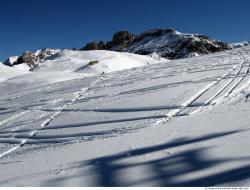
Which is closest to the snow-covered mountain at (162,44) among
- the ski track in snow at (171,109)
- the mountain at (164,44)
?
the mountain at (164,44)

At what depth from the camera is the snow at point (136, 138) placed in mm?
3572

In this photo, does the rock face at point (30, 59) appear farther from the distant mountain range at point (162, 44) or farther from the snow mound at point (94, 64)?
the snow mound at point (94, 64)

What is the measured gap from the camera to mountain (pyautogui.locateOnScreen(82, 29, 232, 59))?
77188 millimetres

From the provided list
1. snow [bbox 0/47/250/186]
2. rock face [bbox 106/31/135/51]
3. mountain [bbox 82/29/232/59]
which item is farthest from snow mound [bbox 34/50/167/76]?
rock face [bbox 106/31/135/51]

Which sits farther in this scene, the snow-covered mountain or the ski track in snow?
the snow-covered mountain

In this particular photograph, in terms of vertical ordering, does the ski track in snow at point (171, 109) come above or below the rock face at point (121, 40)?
below

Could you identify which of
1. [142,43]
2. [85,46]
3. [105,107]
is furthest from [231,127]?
[142,43]

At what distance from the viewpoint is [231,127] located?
15.4ft

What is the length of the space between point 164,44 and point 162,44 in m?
0.53

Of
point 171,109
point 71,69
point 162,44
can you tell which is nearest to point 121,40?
point 162,44

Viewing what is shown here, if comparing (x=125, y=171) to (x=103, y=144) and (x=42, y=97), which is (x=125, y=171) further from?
(x=42, y=97)

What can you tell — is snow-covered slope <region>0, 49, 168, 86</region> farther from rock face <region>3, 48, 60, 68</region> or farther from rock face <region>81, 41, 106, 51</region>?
rock face <region>81, 41, 106, 51</region>

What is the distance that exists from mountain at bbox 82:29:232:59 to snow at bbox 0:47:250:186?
61.3m

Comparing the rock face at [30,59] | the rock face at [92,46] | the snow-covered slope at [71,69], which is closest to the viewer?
the snow-covered slope at [71,69]
